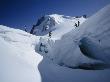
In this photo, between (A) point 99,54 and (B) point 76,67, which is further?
(B) point 76,67

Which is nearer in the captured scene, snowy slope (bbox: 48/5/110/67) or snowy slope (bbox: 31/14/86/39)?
snowy slope (bbox: 48/5/110/67)

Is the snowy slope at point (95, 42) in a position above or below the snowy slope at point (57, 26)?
below

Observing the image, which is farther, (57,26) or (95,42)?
(57,26)

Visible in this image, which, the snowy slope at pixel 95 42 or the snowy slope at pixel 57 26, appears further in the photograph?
the snowy slope at pixel 57 26

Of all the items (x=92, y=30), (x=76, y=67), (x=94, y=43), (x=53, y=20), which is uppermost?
(x=53, y=20)

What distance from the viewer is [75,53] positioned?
13.5 meters

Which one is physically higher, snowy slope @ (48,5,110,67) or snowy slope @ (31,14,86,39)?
snowy slope @ (31,14,86,39)

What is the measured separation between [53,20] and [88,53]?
119080 millimetres

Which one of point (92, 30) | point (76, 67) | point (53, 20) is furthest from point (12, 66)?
point (53, 20)

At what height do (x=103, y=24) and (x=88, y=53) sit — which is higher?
(x=103, y=24)

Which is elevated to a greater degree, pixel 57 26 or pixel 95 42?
pixel 57 26

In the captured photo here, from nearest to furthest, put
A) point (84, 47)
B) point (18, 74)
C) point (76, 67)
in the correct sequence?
point (18, 74) < point (76, 67) < point (84, 47)

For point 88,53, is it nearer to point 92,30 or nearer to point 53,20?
point 92,30

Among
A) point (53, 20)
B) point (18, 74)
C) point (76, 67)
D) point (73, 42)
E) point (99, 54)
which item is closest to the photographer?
point (18, 74)
